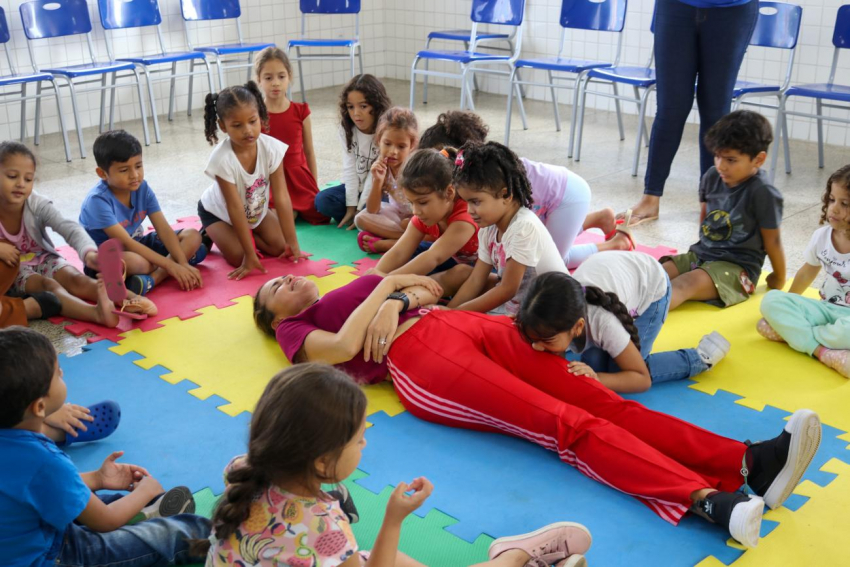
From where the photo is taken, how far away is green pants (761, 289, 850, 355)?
2803 mm

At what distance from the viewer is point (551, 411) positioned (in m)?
2.24

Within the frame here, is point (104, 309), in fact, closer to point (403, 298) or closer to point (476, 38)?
point (403, 298)

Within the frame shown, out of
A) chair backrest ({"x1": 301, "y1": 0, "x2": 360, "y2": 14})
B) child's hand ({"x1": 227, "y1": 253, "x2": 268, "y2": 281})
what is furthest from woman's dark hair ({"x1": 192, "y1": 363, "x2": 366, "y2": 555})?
chair backrest ({"x1": 301, "y1": 0, "x2": 360, "y2": 14})

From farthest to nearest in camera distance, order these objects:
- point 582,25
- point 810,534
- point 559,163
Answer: point 582,25 < point 559,163 < point 810,534

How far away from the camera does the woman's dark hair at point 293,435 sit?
1.41 metres

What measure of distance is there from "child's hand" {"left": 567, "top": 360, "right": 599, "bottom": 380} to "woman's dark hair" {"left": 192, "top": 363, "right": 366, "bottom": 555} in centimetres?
104

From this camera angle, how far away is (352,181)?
13.9ft

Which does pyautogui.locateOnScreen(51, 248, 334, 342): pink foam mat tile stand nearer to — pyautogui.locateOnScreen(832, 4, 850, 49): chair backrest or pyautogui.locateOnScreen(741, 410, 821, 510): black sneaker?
pyautogui.locateOnScreen(741, 410, 821, 510): black sneaker

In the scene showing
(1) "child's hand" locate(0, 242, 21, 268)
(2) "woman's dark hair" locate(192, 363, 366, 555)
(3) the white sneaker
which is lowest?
(3) the white sneaker

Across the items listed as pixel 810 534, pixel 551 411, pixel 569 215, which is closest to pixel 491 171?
pixel 569 215

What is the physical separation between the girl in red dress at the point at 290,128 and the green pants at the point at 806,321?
2.35 meters

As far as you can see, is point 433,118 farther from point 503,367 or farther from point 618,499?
point 618,499

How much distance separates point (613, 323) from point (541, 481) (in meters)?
0.53

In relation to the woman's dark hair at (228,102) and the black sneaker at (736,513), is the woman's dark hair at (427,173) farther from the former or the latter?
the black sneaker at (736,513)
